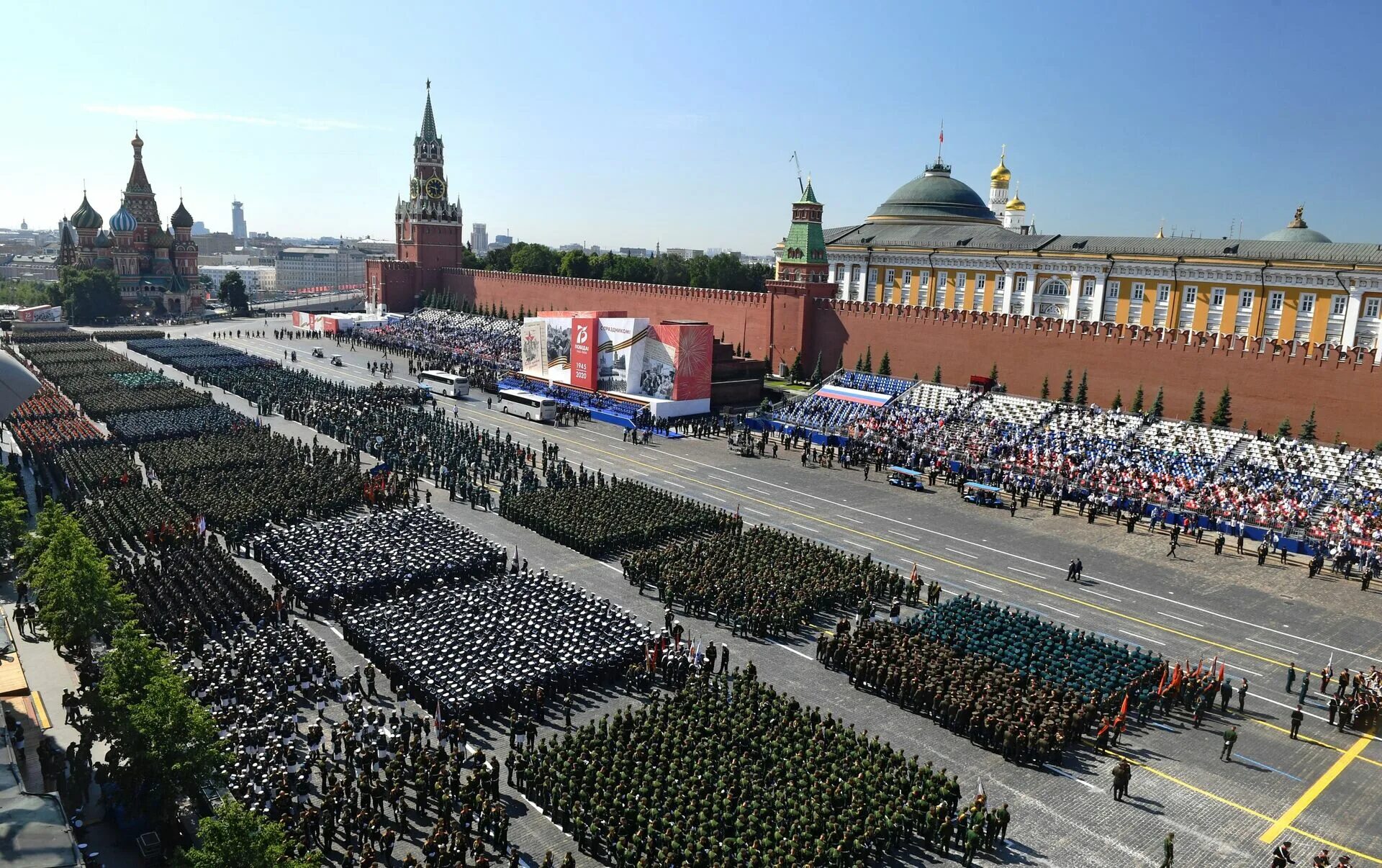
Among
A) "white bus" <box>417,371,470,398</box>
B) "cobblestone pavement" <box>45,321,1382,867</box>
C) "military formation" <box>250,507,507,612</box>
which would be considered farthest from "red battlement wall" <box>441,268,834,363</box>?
"military formation" <box>250,507,507,612</box>

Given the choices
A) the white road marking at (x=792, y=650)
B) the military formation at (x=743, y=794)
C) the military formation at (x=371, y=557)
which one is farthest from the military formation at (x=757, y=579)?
the military formation at (x=743, y=794)

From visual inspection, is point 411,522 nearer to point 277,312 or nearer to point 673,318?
point 673,318

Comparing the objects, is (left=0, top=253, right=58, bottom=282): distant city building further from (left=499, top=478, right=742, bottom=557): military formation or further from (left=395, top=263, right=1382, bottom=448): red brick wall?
(left=499, top=478, right=742, bottom=557): military formation

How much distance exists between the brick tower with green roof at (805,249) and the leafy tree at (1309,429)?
25837mm

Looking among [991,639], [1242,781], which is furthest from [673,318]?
[1242,781]

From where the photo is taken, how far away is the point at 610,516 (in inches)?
1093

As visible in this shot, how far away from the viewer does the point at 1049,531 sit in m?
30.3

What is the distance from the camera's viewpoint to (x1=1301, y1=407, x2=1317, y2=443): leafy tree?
3556 centimetres

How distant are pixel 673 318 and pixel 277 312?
56134mm

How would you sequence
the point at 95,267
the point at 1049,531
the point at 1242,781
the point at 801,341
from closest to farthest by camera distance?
the point at 1242,781 < the point at 1049,531 < the point at 801,341 < the point at 95,267

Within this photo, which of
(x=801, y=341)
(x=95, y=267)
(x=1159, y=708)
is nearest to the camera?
(x=1159, y=708)

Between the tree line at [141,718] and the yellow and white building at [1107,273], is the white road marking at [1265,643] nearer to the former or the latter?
the tree line at [141,718]

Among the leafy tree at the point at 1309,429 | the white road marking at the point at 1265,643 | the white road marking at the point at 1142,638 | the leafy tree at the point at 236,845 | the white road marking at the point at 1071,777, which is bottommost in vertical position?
the white road marking at the point at 1071,777

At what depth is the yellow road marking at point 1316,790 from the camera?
14.4m
